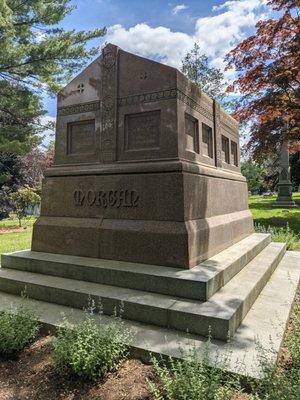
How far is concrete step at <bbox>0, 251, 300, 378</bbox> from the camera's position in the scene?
2855 millimetres

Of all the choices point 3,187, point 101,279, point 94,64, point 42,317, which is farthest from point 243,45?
point 3,187

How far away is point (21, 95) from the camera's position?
17.0 m

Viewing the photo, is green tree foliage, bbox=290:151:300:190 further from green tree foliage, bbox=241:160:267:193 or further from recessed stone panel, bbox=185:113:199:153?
green tree foliage, bbox=241:160:267:193

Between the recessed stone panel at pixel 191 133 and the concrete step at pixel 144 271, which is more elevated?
the recessed stone panel at pixel 191 133

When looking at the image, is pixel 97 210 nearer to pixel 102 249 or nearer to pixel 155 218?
pixel 102 249

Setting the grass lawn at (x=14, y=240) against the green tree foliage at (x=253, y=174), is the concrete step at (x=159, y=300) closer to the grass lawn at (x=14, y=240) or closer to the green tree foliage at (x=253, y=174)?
the grass lawn at (x=14, y=240)

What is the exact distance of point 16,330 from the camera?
10.6ft

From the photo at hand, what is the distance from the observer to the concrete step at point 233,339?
9.37 feet

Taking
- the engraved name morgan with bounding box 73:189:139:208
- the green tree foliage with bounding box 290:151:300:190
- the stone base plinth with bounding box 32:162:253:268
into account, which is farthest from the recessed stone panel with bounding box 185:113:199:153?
the green tree foliage with bounding box 290:151:300:190

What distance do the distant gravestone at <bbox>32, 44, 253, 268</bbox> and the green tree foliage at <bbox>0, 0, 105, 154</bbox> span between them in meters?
11.2

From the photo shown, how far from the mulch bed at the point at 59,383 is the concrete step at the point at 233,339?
0.26 meters

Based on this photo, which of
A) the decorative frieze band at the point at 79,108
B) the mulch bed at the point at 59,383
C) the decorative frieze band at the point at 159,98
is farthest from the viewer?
the decorative frieze band at the point at 79,108

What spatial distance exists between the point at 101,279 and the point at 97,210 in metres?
1.31

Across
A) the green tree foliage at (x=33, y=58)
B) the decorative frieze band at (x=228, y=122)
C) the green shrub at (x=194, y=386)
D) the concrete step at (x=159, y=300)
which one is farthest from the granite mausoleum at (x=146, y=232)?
the green tree foliage at (x=33, y=58)
